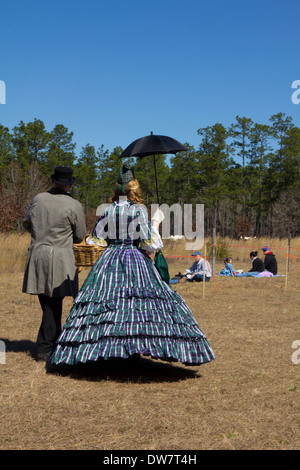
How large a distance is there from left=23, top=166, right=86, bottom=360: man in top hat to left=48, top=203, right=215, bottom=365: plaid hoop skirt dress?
1.81ft

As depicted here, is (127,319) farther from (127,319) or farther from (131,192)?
(131,192)

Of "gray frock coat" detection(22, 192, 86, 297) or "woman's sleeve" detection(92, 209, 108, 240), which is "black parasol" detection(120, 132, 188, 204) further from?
"woman's sleeve" detection(92, 209, 108, 240)

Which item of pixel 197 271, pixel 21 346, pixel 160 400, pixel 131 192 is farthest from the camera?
pixel 197 271

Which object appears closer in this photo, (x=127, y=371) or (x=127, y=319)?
(x=127, y=319)

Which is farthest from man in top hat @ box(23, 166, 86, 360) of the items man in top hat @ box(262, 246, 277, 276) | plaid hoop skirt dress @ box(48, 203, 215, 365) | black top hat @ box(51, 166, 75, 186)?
man in top hat @ box(262, 246, 277, 276)

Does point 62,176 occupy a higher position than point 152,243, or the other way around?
point 62,176

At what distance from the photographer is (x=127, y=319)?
16.1 feet

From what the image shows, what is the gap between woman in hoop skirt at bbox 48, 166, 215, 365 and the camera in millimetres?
4863

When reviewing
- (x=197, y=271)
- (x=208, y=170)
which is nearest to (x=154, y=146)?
(x=197, y=271)

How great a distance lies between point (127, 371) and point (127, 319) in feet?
2.81

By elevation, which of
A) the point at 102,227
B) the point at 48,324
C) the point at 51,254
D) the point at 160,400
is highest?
the point at 102,227

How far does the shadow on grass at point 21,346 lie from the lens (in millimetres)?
6383

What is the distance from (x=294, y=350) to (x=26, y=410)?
3.63m

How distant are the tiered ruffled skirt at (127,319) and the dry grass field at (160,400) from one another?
11.9 inches
